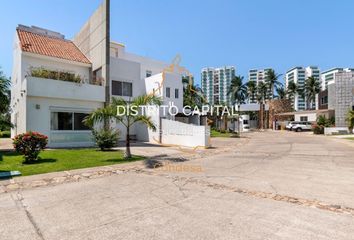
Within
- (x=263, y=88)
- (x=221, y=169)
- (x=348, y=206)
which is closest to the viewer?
(x=348, y=206)

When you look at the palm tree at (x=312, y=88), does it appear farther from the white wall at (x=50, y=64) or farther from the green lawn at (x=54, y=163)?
the green lawn at (x=54, y=163)

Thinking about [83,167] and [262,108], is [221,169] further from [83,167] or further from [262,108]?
[262,108]

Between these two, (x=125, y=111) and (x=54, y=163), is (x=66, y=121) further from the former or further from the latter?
(x=125, y=111)

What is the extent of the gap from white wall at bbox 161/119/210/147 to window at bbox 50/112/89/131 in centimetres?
632

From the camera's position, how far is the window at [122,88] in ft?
75.6

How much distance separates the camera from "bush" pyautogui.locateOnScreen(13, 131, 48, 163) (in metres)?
10.5

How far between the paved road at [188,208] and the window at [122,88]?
15.9 metres

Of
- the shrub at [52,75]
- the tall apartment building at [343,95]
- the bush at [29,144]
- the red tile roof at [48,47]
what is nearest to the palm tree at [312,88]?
the tall apartment building at [343,95]

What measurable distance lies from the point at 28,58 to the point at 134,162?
1369 centimetres

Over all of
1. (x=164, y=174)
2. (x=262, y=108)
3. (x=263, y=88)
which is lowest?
(x=164, y=174)

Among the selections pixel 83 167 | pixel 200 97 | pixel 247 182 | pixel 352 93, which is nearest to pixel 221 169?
pixel 247 182

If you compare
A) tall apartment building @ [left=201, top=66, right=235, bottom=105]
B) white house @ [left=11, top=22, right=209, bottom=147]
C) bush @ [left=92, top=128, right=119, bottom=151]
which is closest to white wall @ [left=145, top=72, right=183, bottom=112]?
white house @ [left=11, top=22, right=209, bottom=147]

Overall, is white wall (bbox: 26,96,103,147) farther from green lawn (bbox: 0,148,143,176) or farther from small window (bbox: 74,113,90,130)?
green lawn (bbox: 0,148,143,176)

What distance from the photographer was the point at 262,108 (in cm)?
6006
